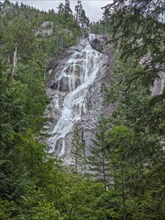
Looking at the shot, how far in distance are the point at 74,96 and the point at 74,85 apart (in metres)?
3.76

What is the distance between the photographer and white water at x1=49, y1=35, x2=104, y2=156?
3769cm

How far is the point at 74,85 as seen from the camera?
153ft

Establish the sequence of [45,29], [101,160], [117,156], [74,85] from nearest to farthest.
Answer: [117,156]
[101,160]
[74,85]
[45,29]

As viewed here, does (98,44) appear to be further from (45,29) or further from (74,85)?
(45,29)

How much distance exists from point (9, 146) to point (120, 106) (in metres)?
12.8

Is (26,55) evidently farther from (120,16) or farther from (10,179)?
(120,16)

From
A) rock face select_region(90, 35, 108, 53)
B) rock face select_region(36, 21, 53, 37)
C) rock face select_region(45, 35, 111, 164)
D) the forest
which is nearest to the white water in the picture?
rock face select_region(45, 35, 111, 164)

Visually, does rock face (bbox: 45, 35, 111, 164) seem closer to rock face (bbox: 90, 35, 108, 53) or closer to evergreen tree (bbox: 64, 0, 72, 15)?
rock face (bbox: 90, 35, 108, 53)

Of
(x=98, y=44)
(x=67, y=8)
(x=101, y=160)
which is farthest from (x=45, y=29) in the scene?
(x=101, y=160)

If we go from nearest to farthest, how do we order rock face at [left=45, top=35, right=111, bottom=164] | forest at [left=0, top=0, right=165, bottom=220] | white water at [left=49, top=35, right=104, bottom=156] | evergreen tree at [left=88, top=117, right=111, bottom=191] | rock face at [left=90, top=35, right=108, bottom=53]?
forest at [left=0, top=0, right=165, bottom=220] → evergreen tree at [left=88, top=117, right=111, bottom=191] → rock face at [left=45, top=35, right=111, bottom=164] → white water at [left=49, top=35, right=104, bottom=156] → rock face at [left=90, top=35, right=108, bottom=53]

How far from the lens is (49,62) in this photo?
5759 centimetres

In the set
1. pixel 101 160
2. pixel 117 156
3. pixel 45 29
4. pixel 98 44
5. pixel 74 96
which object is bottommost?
pixel 101 160

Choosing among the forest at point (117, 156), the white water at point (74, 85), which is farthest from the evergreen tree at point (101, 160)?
the white water at point (74, 85)

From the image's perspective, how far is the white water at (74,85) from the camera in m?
37.7
